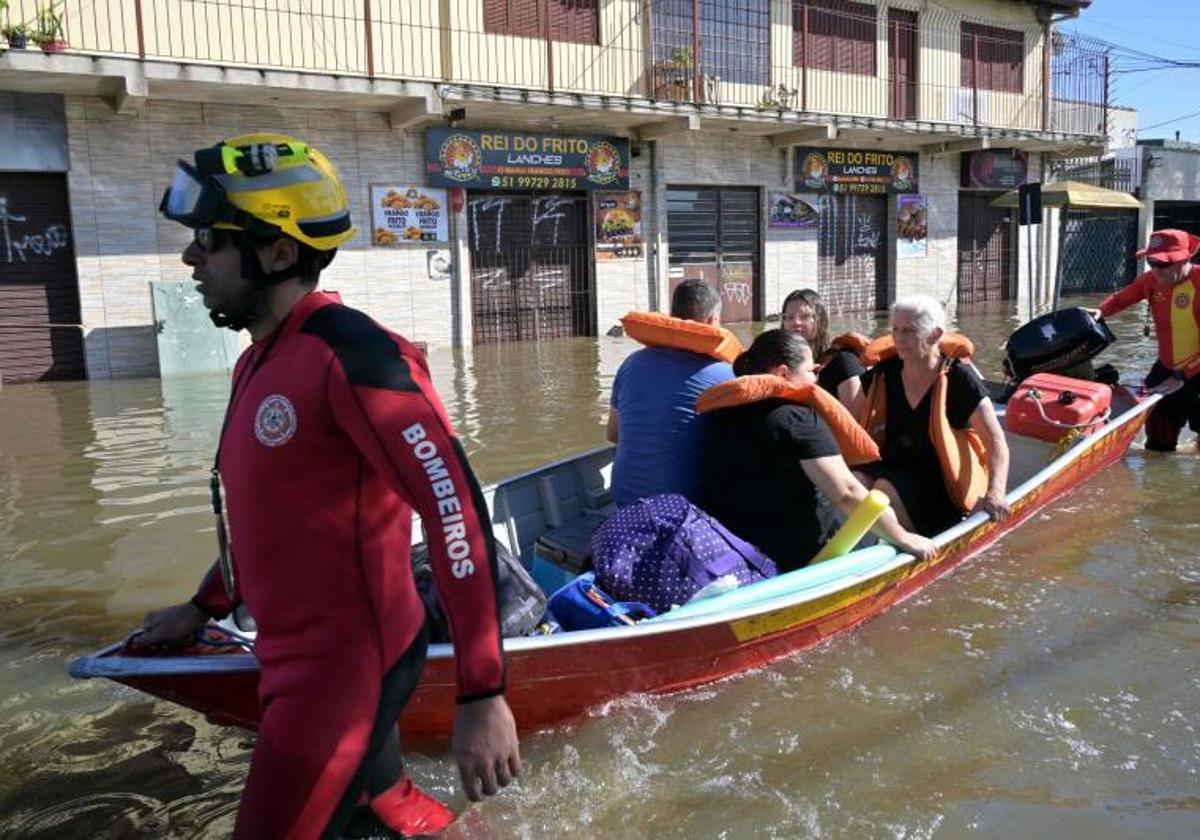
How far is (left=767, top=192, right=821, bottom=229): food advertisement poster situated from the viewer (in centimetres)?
2047

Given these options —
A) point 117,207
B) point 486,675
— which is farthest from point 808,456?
point 117,207

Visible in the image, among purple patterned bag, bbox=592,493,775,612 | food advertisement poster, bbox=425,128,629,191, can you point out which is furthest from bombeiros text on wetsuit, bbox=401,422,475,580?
food advertisement poster, bbox=425,128,629,191

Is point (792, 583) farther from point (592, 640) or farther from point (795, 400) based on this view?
point (592, 640)

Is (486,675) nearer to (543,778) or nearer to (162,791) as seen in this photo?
(543,778)

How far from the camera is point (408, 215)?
16.2 metres

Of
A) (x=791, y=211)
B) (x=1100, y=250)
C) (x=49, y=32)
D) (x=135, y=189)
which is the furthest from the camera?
(x=1100, y=250)

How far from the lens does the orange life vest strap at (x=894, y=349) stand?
522 centimetres

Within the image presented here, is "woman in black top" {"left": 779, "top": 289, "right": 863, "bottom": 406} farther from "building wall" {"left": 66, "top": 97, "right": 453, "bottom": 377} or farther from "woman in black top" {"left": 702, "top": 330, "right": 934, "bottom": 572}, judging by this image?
"building wall" {"left": 66, "top": 97, "right": 453, "bottom": 377}

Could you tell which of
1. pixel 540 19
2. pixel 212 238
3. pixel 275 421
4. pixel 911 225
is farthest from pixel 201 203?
pixel 911 225

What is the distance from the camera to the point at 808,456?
4.15m

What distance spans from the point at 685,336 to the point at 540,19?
13.8 m

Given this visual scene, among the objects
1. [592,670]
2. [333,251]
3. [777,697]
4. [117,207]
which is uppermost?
[117,207]

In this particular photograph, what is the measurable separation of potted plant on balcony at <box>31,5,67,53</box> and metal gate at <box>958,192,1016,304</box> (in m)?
18.8

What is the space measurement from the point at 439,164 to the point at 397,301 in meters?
2.27
